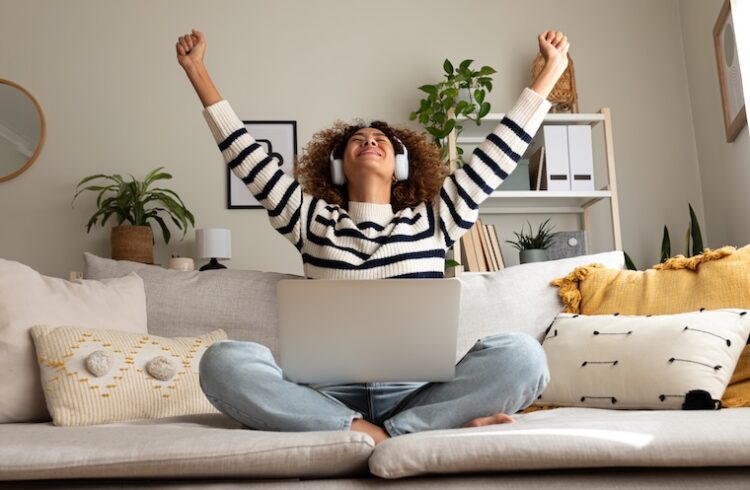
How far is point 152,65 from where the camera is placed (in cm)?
392

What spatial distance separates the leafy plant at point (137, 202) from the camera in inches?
142

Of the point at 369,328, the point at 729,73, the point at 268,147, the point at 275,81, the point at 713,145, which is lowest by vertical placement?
the point at 369,328

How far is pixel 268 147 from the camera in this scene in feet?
12.7

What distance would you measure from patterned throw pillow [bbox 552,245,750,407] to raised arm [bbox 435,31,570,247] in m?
0.38

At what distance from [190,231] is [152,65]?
0.87m

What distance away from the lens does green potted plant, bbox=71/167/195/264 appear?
3543mm

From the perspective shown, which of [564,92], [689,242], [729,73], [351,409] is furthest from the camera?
[564,92]

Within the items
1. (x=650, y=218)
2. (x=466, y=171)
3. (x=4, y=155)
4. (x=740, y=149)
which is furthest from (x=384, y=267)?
(x=4, y=155)

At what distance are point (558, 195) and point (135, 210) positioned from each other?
1.96 metres

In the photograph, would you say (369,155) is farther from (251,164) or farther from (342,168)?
(251,164)

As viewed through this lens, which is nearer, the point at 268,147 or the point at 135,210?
the point at 135,210

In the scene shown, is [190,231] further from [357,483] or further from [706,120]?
[357,483]

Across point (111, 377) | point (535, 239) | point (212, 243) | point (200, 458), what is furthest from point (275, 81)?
point (200, 458)

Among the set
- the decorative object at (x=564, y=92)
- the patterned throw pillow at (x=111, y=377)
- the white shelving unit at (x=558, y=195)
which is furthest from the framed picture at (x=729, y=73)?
the patterned throw pillow at (x=111, y=377)
